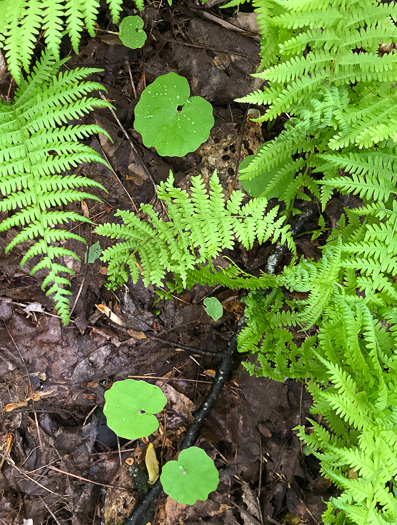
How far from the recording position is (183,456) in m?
2.52

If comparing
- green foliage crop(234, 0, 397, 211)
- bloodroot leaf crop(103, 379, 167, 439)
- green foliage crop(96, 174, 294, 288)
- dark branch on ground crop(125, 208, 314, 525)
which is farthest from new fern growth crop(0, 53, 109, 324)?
dark branch on ground crop(125, 208, 314, 525)

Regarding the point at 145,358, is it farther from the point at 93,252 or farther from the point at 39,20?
the point at 39,20

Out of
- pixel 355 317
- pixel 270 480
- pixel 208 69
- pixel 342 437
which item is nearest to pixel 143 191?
pixel 208 69

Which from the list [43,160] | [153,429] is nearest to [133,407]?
[153,429]

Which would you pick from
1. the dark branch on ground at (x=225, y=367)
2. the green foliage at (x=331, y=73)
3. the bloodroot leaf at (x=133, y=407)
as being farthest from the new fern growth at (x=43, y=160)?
the dark branch on ground at (x=225, y=367)

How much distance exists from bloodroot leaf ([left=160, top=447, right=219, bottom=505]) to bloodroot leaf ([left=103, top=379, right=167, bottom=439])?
0.26 metres

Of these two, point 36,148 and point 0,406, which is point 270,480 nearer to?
point 0,406

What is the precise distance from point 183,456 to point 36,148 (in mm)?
1954

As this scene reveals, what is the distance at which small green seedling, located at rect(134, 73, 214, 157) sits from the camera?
2613 mm

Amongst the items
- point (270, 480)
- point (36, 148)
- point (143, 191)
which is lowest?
point (270, 480)

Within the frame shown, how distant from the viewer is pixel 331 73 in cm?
208

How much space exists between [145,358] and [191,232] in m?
1.04

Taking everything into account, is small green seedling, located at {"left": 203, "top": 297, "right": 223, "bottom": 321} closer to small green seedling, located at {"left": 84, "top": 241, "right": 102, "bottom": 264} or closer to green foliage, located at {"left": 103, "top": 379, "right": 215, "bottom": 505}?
green foliage, located at {"left": 103, "top": 379, "right": 215, "bottom": 505}

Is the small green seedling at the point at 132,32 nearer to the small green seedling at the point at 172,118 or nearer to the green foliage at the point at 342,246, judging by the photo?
the small green seedling at the point at 172,118
